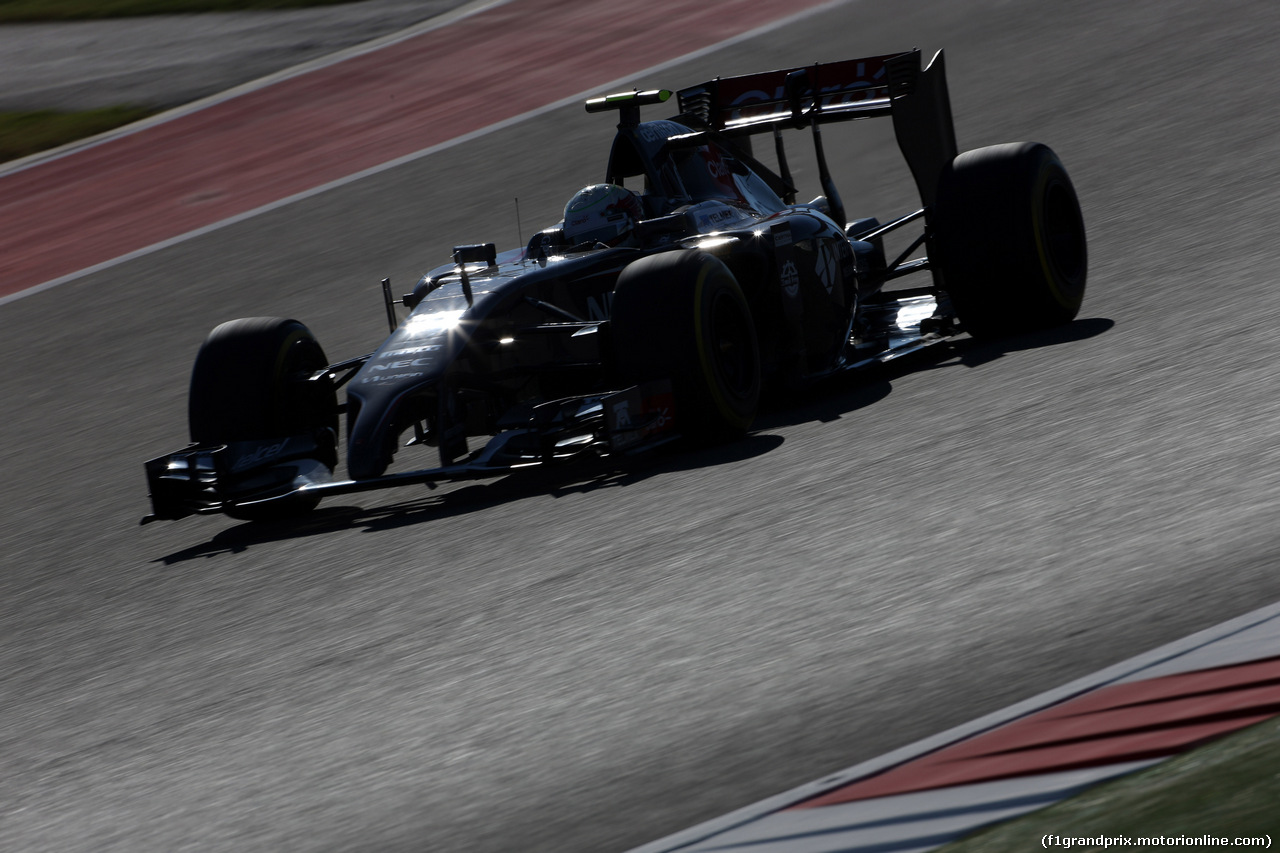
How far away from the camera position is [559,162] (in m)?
15.5

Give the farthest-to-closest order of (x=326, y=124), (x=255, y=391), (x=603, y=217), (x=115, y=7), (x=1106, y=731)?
(x=115, y=7), (x=326, y=124), (x=603, y=217), (x=255, y=391), (x=1106, y=731)

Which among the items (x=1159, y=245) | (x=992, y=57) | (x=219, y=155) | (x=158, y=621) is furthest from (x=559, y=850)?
(x=219, y=155)

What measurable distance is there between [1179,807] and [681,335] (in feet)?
12.4

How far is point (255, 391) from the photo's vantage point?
7.40 meters

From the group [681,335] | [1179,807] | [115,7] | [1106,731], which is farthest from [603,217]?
[115,7]

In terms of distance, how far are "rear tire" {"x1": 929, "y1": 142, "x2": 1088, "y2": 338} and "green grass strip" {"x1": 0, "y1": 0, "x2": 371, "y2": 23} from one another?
1771cm

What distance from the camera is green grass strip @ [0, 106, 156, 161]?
19.6m

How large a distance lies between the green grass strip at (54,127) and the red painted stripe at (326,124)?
34.7 inches

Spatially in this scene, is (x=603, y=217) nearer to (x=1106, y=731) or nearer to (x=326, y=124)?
(x=1106, y=731)

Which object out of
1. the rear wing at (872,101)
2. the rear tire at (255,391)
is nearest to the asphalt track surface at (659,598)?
the rear tire at (255,391)

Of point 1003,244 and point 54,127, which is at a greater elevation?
point 54,127

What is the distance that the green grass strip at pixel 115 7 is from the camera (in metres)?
24.5

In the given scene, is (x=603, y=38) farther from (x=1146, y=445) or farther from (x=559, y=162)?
(x=1146, y=445)

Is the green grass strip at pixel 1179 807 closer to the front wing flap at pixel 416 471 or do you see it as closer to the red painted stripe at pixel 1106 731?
the red painted stripe at pixel 1106 731
